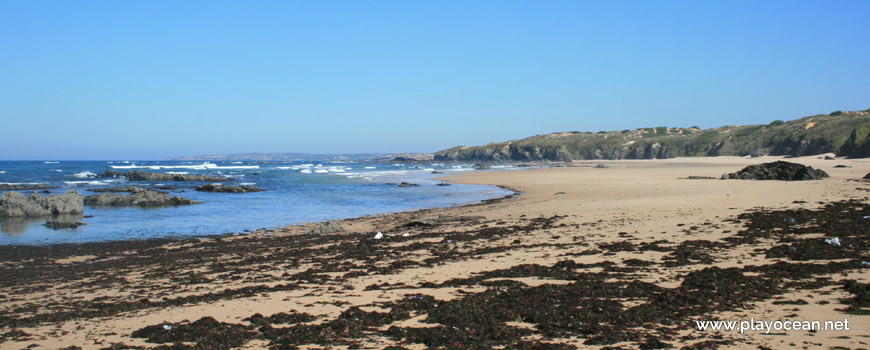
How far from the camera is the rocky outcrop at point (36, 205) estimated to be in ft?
61.3

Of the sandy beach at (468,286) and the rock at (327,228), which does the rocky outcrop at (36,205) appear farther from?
the rock at (327,228)

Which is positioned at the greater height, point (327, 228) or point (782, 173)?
point (782, 173)

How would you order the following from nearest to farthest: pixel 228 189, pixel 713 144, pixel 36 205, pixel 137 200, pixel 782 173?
1. pixel 36 205
2. pixel 137 200
3. pixel 782 173
4. pixel 228 189
5. pixel 713 144

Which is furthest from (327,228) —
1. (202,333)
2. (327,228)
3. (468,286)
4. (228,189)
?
(228,189)

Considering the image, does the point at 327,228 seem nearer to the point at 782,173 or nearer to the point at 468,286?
the point at 468,286

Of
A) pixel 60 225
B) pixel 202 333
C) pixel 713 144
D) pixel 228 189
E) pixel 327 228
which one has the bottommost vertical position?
pixel 228 189

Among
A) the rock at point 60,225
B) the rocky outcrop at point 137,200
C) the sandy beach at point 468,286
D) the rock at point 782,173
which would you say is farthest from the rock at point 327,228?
the rock at point 782,173

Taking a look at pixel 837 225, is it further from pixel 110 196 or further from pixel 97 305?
pixel 110 196

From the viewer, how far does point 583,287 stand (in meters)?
6.96

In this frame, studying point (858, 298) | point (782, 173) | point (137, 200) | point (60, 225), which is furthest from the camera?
point (782, 173)

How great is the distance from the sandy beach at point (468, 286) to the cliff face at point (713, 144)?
45894 millimetres

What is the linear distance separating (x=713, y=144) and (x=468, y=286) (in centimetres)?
8708

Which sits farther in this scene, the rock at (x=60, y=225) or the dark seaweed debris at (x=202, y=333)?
the rock at (x=60, y=225)

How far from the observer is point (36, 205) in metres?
19.5
